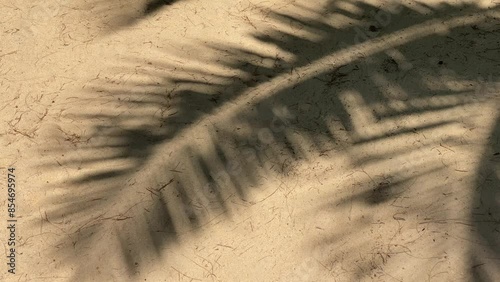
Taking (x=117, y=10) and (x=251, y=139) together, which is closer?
(x=251, y=139)

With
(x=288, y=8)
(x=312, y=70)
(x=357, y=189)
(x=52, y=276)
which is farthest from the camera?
(x=288, y=8)

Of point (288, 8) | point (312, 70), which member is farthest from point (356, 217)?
point (288, 8)

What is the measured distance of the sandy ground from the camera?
3410 millimetres

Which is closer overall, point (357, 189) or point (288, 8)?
point (357, 189)

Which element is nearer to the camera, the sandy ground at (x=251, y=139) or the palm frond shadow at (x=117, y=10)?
the sandy ground at (x=251, y=139)

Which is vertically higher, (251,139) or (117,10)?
(117,10)

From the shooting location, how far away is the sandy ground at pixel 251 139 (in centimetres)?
341

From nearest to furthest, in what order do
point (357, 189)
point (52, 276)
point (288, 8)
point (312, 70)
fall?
point (52, 276) → point (357, 189) → point (312, 70) → point (288, 8)

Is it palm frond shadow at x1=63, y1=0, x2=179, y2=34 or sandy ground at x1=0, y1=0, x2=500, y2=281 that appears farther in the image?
palm frond shadow at x1=63, y1=0, x2=179, y2=34

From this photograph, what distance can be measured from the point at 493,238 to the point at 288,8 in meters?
2.49

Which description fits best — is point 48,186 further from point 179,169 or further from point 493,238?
point 493,238

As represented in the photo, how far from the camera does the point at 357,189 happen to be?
11.8 ft

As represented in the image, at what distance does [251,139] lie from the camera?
12.5 feet

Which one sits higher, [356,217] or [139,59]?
[139,59]
